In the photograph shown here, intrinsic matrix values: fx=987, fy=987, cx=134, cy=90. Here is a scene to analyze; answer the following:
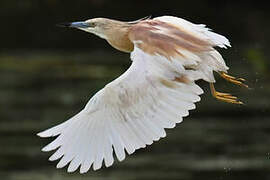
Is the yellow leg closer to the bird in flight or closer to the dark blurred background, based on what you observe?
the bird in flight

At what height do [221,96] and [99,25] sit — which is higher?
[99,25]

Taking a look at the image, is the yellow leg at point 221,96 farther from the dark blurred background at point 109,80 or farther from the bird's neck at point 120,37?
the dark blurred background at point 109,80

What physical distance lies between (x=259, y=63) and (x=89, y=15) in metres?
6.41

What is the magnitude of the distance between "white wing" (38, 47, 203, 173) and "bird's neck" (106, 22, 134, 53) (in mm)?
942

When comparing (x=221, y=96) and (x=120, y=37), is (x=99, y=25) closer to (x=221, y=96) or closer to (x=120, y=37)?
(x=120, y=37)

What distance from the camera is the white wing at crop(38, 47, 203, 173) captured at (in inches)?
256

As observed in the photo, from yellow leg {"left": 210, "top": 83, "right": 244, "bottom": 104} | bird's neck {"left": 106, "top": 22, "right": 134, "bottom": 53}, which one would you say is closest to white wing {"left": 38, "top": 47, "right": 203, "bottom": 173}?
bird's neck {"left": 106, "top": 22, "right": 134, "bottom": 53}

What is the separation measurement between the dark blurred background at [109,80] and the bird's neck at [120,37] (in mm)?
5145

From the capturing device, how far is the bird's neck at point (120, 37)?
25.1ft

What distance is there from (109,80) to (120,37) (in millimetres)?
9681

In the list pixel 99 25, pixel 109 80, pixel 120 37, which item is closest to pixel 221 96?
pixel 120 37

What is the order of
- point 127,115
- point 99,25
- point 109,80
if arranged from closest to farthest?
point 127,115
point 99,25
point 109,80

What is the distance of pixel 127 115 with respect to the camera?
6629 mm

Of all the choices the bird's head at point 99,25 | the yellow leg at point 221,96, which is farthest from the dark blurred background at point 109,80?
the bird's head at point 99,25
